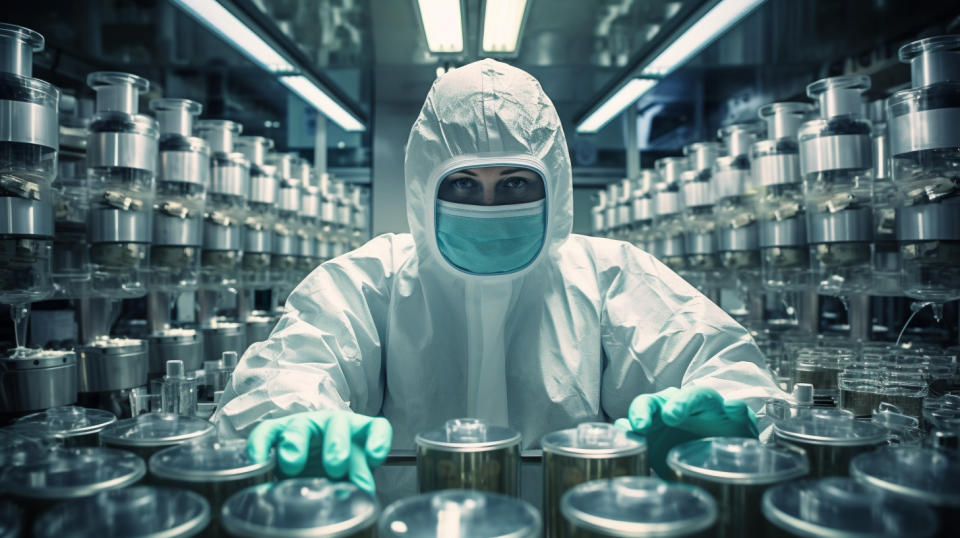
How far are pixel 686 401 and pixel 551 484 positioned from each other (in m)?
0.33

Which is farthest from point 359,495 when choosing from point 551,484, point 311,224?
point 311,224

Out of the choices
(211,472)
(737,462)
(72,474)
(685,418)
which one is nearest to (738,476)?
(737,462)

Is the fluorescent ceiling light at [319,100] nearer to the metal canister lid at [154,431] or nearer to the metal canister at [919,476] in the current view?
the metal canister lid at [154,431]

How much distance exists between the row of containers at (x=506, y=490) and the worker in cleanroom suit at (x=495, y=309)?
441mm

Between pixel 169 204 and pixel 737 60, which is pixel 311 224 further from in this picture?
pixel 737 60

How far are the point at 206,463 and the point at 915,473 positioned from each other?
697 millimetres

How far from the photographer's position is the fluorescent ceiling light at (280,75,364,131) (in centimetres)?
268

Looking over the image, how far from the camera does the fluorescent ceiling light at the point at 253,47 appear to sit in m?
1.79

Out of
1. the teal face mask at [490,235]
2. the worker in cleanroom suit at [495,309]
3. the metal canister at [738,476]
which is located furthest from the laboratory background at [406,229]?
the teal face mask at [490,235]

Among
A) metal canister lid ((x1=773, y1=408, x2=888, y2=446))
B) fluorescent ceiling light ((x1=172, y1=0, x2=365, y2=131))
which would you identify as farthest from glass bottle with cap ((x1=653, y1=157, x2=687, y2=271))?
metal canister lid ((x1=773, y1=408, x2=888, y2=446))

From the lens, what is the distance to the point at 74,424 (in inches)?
34.1

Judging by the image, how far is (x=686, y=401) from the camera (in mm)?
934

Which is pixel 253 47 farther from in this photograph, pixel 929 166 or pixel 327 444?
pixel 929 166

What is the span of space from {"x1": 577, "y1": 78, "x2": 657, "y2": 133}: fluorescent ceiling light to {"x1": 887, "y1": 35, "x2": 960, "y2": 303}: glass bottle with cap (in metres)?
1.30
